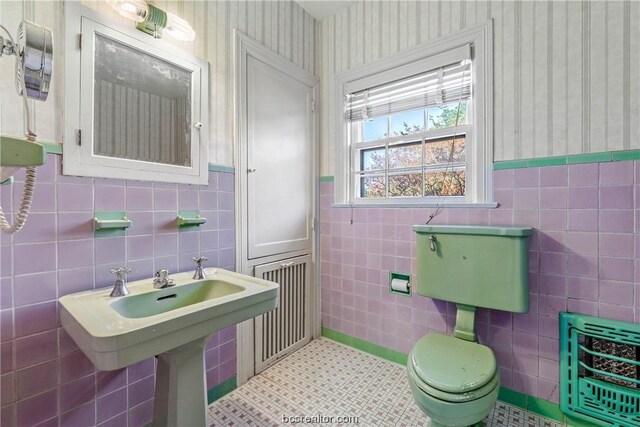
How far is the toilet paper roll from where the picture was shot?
1.85 meters

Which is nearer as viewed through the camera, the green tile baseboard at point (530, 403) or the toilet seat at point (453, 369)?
the toilet seat at point (453, 369)

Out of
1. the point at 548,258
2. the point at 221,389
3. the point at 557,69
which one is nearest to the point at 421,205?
the point at 548,258

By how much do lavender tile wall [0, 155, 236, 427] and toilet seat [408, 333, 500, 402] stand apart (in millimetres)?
1244

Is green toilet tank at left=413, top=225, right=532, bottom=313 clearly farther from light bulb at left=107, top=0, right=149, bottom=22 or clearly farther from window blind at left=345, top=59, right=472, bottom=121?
light bulb at left=107, top=0, right=149, bottom=22

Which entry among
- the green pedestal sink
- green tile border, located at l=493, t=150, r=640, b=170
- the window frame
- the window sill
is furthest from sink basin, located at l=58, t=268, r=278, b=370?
green tile border, located at l=493, t=150, r=640, b=170

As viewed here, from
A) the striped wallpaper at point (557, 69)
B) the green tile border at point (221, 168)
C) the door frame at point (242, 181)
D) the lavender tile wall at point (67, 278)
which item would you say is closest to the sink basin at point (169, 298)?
the lavender tile wall at point (67, 278)

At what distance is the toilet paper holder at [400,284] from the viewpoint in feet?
6.06

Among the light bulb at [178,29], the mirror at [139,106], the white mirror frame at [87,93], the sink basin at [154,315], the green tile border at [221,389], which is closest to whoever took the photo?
the sink basin at [154,315]

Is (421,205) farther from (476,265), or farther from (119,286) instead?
(119,286)

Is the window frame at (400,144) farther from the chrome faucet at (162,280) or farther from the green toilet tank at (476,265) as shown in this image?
the chrome faucet at (162,280)

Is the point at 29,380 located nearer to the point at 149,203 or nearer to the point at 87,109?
the point at 149,203

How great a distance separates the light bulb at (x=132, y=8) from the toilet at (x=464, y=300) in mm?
1683

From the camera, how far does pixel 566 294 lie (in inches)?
54.8

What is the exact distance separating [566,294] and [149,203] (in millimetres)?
2057
